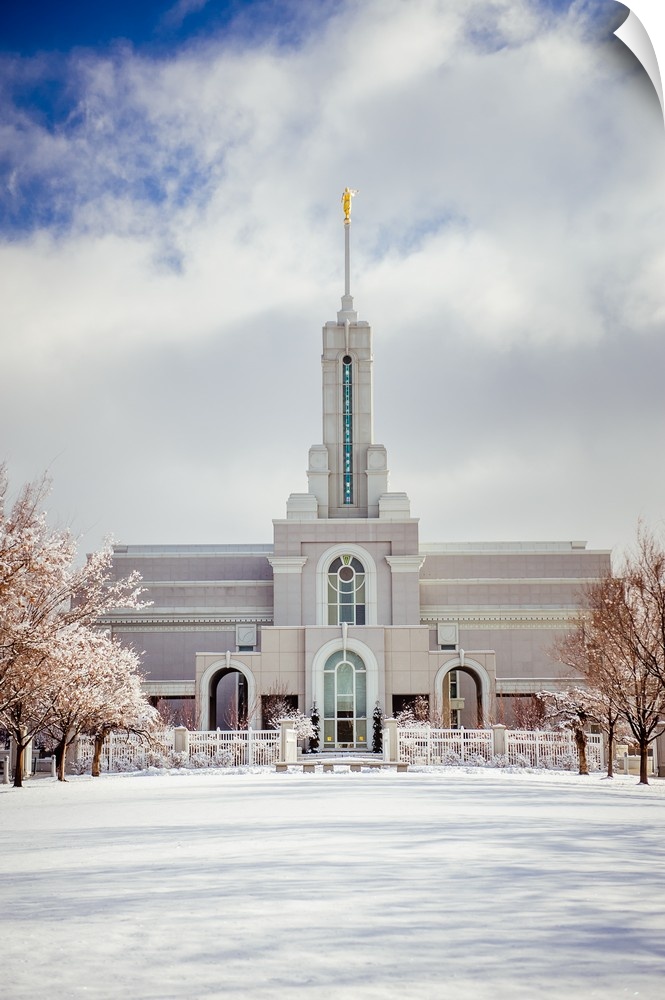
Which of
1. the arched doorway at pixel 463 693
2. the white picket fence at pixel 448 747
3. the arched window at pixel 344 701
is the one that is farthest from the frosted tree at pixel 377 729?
the white picket fence at pixel 448 747

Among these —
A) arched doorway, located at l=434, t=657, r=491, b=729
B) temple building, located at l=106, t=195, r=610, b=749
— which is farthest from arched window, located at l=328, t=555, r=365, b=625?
arched doorway, located at l=434, t=657, r=491, b=729

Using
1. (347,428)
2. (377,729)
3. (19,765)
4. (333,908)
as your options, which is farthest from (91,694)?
(347,428)

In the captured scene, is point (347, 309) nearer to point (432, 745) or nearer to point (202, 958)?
point (432, 745)

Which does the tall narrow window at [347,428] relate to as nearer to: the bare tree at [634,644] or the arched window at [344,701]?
the arched window at [344,701]

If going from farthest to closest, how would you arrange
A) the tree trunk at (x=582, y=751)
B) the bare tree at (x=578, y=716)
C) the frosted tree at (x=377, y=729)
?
the frosted tree at (x=377, y=729)
the tree trunk at (x=582, y=751)
the bare tree at (x=578, y=716)

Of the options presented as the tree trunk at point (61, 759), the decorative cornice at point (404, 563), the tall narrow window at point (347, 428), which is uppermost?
the tall narrow window at point (347, 428)

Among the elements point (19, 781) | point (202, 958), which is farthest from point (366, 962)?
point (19, 781)

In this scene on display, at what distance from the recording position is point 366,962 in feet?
15.5

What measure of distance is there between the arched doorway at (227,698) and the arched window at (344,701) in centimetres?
415

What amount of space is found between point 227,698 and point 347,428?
15.9 metres

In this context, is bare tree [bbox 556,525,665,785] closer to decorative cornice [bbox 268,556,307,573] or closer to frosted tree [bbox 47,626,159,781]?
frosted tree [bbox 47,626,159,781]

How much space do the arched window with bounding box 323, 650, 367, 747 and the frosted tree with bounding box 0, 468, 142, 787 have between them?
24444 millimetres

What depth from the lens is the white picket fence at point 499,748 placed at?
113 ft

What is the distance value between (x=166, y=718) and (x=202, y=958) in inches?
1657
